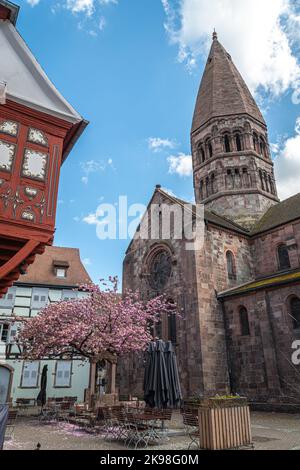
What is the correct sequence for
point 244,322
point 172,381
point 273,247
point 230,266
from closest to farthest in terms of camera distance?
point 172,381 < point 244,322 < point 230,266 < point 273,247

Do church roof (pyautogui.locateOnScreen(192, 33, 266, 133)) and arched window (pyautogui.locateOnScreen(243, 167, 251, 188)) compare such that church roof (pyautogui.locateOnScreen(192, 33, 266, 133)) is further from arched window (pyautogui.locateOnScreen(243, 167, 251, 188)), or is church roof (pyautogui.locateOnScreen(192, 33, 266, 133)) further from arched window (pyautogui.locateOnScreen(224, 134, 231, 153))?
arched window (pyautogui.locateOnScreen(243, 167, 251, 188))

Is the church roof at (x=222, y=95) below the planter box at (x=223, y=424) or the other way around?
the other way around

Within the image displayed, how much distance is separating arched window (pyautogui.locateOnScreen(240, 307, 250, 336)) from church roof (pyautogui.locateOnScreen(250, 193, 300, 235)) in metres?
6.80

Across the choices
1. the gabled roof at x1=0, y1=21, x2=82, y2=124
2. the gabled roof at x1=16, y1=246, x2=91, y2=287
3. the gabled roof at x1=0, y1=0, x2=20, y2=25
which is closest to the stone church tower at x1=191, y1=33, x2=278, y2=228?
the gabled roof at x1=16, y1=246, x2=91, y2=287

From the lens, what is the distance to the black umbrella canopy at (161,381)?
37.1 feet

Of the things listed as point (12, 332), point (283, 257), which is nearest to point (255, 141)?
point (283, 257)

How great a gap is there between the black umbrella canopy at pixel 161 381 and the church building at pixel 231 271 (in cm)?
495

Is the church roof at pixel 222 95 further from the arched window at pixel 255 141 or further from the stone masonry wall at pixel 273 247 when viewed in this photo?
the stone masonry wall at pixel 273 247

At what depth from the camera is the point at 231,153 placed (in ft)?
98.9

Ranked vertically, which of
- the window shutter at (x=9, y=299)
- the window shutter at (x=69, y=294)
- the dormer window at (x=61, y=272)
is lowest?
the window shutter at (x=9, y=299)

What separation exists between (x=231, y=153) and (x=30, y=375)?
80.8ft

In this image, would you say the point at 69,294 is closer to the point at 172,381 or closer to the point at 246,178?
the point at 172,381

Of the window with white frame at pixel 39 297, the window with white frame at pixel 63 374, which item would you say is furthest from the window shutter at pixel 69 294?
the window with white frame at pixel 63 374

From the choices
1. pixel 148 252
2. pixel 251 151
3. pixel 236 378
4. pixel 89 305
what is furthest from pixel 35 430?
pixel 251 151
